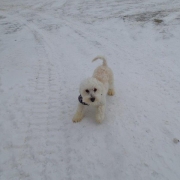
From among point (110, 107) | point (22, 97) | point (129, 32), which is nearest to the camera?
point (110, 107)

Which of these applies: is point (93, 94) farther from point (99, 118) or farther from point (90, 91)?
point (99, 118)

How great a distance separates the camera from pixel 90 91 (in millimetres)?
3990

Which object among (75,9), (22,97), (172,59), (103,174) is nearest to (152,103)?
(103,174)

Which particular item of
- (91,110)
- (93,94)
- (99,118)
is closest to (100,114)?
(99,118)

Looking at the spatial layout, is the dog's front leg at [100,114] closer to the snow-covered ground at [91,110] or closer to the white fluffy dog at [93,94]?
the white fluffy dog at [93,94]

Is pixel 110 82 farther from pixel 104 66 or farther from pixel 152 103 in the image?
pixel 152 103

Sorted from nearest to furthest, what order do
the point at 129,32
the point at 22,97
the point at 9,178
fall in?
the point at 9,178 → the point at 22,97 → the point at 129,32

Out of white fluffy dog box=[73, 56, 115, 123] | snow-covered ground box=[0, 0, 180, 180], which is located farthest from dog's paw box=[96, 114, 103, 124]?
snow-covered ground box=[0, 0, 180, 180]

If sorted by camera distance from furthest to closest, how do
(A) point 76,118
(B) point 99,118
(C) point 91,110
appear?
(C) point 91,110 < (A) point 76,118 < (B) point 99,118

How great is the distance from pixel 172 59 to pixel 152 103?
10.7 feet

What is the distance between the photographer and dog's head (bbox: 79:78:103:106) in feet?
12.9

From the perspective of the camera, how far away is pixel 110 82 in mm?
5309

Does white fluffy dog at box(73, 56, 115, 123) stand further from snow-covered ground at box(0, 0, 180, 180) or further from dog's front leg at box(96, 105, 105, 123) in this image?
snow-covered ground at box(0, 0, 180, 180)

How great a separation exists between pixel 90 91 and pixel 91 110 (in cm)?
106
